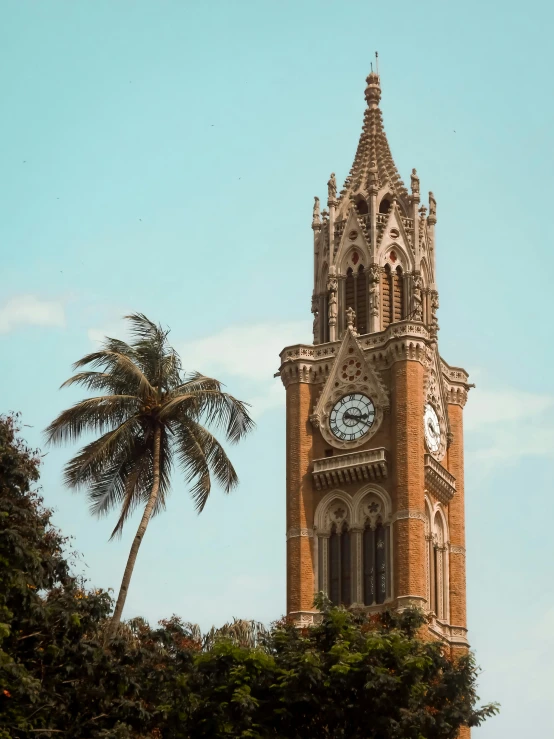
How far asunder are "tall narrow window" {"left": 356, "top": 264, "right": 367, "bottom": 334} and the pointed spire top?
3530mm

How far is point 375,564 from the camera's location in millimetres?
68562

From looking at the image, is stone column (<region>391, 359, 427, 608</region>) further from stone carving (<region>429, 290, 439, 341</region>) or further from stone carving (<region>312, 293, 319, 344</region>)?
stone carving (<region>312, 293, 319, 344</region>)

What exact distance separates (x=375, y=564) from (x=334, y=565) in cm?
179

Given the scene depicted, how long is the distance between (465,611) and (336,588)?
18.7 feet

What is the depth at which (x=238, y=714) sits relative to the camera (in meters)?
38.5

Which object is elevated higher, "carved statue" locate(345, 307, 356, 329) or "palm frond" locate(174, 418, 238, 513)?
"carved statue" locate(345, 307, 356, 329)

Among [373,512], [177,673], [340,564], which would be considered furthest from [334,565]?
[177,673]

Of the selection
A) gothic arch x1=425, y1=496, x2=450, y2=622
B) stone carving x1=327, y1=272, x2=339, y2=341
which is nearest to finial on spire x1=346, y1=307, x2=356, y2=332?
stone carving x1=327, y1=272, x2=339, y2=341

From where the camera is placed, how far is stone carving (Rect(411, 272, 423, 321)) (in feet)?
240

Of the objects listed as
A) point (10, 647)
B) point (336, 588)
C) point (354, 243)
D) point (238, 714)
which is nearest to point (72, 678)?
point (10, 647)

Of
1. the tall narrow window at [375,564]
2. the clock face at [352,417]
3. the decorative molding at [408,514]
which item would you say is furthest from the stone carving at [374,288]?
the tall narrow window at [375,564]

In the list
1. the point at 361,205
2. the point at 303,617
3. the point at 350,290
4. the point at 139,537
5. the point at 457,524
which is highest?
the point at 361,205

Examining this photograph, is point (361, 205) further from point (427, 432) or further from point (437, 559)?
point (437, 559)

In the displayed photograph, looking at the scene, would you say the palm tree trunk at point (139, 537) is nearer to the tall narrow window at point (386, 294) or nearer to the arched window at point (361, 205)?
the tall narrow window at point (386, 294)
